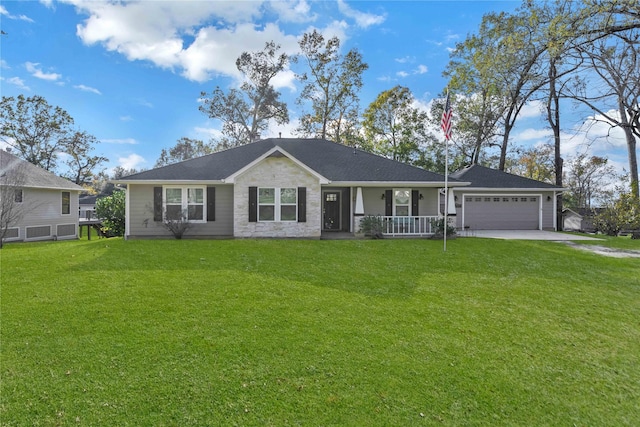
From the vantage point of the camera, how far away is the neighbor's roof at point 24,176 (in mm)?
14156

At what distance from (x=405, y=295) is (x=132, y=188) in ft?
40.4

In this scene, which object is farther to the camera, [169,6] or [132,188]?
[132,188]

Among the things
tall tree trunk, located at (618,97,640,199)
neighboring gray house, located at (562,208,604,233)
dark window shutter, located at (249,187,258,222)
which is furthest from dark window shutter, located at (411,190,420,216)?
neighboring gray house, located at (562,208,604,233)

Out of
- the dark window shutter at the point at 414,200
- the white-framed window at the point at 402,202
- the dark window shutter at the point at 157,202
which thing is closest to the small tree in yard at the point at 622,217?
the dark window shutter at the point at 414,200

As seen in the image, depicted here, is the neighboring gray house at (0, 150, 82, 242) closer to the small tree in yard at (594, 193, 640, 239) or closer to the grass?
the grass

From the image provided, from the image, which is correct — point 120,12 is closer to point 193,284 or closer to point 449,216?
point 193,284

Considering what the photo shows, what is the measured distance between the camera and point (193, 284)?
6625 mm

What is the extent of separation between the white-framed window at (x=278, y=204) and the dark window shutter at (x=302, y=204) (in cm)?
14

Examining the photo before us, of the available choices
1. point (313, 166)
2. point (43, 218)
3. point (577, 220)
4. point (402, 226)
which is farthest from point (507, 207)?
point (43, 218)

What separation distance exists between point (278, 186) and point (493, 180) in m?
13.4

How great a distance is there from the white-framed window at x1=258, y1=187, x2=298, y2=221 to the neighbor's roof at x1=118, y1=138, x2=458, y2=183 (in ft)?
5.71

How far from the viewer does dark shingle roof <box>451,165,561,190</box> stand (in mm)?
18156

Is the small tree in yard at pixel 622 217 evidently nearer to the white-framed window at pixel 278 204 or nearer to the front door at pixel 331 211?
the front door at pixel 331 211

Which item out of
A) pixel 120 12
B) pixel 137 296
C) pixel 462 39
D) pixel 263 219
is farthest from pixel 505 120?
pixel 137 296
